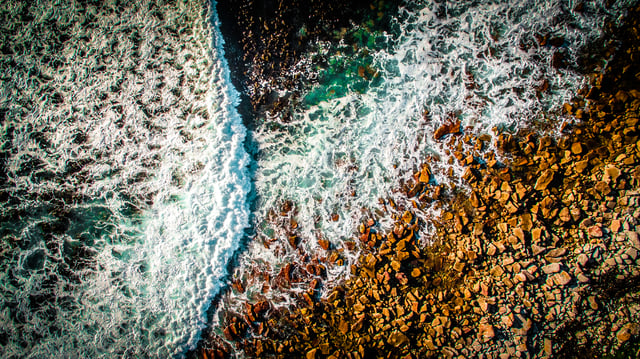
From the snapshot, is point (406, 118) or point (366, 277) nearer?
point (366, 277)

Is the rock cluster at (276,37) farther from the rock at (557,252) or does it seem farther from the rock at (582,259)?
the rock at (582,259)

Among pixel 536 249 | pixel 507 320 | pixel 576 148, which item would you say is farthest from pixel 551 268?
pixel 576 148

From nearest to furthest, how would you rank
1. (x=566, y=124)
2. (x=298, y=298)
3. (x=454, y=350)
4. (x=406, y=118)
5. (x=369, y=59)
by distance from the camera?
1. (x=454, y=350)
2. (x=566, y=124)
3. (x=298, y=298)
4. (x=406, y=118)
5. (x=369, y=59)

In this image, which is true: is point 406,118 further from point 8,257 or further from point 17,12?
point 17,12

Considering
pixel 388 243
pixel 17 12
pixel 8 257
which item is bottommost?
pixel 388 243

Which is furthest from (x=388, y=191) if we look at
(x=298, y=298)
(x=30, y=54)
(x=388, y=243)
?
(x=30, y=54)

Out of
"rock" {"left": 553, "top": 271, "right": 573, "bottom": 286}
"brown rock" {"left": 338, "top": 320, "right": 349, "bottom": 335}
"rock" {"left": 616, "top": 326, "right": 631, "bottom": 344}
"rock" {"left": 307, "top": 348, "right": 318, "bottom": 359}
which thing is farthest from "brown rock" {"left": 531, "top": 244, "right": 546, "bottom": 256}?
"rock" {"left": 307, "top": 348, "right": 318, "bottom": 359}
